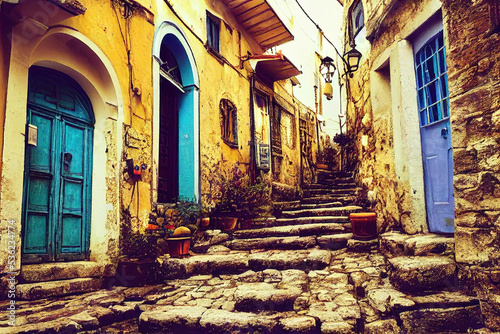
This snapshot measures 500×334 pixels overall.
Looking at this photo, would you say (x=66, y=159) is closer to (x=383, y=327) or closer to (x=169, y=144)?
(x=169, y=144)

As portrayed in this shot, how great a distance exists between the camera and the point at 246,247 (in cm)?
537

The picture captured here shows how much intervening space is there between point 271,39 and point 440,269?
27.1 ft

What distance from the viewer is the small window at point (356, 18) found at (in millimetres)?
7496

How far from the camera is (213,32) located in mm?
7469

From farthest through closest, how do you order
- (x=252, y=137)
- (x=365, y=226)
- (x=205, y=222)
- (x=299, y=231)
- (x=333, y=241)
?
(x=252, y=137), (x=205, y=222), (x=299, y=231), (x=333, y=241), (x=365, y=226)

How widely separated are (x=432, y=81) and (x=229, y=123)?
180 inches

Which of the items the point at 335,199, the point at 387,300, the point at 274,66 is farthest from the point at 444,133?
the point at 274,66

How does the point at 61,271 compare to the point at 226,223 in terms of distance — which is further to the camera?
the point at 226,223

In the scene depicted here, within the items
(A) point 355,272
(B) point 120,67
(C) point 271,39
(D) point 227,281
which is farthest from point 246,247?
(C) point 271,39

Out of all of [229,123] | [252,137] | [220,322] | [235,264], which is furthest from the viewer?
[252,137]

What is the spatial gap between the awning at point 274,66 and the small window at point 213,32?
134 centimetres

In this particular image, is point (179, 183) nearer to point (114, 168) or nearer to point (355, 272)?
point (114, 168)

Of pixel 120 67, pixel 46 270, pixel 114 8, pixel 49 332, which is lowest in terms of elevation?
pixel 49 332

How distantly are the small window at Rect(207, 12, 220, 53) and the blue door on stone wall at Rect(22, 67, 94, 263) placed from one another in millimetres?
3645
